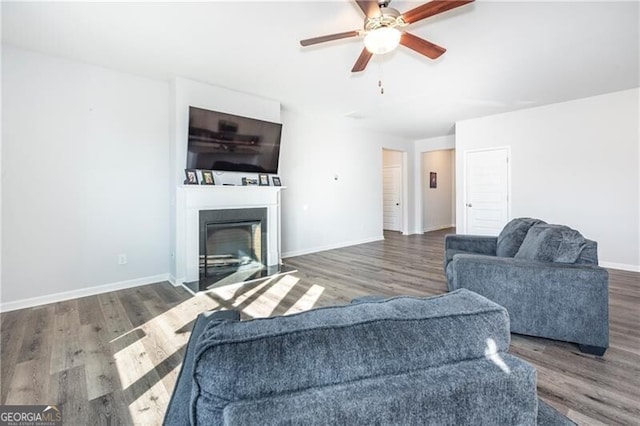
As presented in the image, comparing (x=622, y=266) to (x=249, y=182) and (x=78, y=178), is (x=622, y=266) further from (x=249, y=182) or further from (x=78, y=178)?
(x=78, y=178)

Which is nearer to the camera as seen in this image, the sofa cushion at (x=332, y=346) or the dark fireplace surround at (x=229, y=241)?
the sofa cushion at (x=332, y=346)

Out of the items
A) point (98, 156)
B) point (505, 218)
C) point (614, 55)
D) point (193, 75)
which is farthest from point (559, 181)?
point (98, 156)

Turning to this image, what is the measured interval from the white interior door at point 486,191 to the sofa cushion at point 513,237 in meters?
2.66

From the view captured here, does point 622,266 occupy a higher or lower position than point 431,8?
lower

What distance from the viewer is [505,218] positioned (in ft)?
17.6

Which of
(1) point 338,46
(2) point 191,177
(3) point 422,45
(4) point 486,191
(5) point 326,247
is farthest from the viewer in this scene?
(5) point 326,247

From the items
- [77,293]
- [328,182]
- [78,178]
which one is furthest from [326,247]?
[78,178]

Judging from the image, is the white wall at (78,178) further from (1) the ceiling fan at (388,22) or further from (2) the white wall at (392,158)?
(2) the white wall at (392,158)

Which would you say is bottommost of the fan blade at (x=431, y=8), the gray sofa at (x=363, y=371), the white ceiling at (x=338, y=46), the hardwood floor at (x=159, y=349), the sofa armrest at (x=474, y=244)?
the hardwood floor at (x=159, y=349)

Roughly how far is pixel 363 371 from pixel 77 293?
3.99m

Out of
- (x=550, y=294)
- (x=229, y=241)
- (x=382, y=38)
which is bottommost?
(x=550, y=294)

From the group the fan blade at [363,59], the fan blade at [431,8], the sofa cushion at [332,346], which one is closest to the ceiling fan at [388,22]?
the fan blade at [431,8]

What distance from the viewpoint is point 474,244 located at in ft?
11.0

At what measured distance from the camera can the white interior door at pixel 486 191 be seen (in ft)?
17.7
